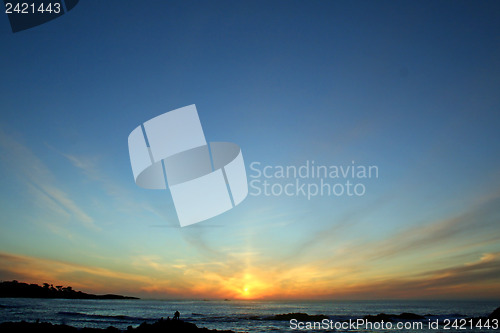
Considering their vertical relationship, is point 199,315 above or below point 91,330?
below

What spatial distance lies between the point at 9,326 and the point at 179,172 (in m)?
16.6

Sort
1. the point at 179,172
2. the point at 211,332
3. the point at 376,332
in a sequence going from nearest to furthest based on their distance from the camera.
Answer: the point at 179,172
the point at 211,332
the point at 376,332

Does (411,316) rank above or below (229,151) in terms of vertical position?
below

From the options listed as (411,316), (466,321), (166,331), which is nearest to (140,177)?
(166,331)

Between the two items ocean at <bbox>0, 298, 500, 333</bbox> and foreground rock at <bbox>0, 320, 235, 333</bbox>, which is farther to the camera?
ocean at <bbox>0, 298, 500, 333</bbox>

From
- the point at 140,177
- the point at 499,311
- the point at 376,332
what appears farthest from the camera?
the point at 499,311

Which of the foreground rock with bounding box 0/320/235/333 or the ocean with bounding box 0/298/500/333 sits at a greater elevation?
the foreground rock with bounding box 0/320/235/333

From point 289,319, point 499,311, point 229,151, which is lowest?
point 289,319

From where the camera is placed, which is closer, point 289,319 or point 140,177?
point 140,177

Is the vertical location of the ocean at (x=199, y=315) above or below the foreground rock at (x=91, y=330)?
below

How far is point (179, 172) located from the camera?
18.0m

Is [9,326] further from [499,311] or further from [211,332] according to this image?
[499,311]

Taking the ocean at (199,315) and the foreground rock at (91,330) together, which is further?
the ocean at (199,315)

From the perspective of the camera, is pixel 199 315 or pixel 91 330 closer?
pixel 91 330
